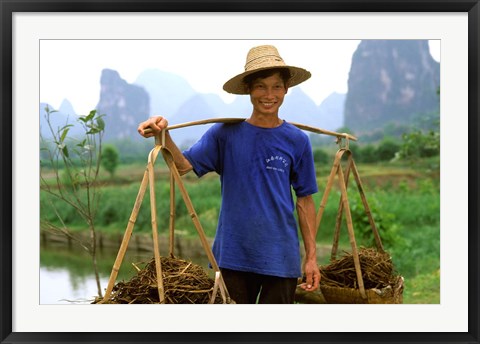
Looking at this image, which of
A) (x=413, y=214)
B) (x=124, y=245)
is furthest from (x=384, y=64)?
(x=124, y=245)

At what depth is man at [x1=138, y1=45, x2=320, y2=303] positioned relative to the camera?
2.18 metres

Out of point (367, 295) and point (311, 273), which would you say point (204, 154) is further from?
point (367, 295)

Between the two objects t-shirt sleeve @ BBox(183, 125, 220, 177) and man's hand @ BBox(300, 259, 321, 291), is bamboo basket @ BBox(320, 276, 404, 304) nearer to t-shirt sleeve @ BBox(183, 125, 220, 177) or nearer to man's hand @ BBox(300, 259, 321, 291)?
man's hand @ BBox(300, 259, 321, 291)

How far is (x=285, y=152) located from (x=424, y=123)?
6.88 m

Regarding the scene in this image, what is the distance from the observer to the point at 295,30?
90.2 inches

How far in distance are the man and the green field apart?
9.95ft

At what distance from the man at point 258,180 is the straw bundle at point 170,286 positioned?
117 millimetres

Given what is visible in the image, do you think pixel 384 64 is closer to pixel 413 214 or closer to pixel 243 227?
pixel 413 214

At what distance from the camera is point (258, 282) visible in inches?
89.2

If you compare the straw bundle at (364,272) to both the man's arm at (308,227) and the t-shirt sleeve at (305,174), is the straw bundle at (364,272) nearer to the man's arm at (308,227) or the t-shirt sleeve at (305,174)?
the man's arm at (308,227)

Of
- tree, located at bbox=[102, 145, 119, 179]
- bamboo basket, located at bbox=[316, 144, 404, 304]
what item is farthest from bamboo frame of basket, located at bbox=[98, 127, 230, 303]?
tree, located at bbox=[102, 145, 119, 179]

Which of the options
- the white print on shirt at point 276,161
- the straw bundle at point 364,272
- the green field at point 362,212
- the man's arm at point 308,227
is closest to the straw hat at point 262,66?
the white print on shirt at point 276,161

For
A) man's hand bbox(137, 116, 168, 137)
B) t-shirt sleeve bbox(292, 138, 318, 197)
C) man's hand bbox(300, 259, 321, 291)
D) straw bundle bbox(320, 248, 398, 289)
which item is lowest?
straw bundle bbox(320, 248, 398, 289)

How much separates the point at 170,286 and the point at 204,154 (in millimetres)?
485
